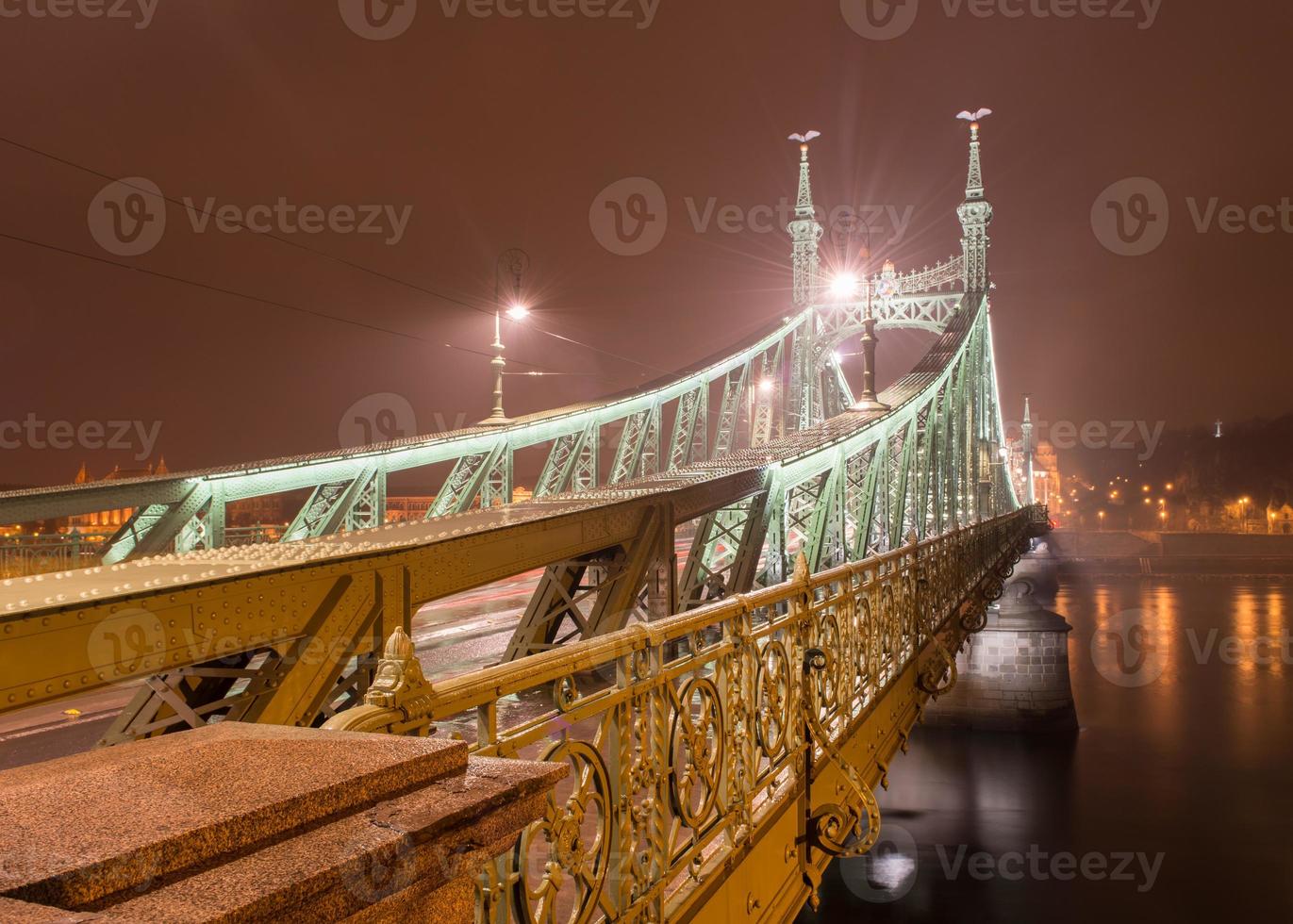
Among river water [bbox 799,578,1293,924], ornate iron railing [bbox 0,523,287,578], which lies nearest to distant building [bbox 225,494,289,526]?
ornate iron railing [bbox 0,523,287,578]

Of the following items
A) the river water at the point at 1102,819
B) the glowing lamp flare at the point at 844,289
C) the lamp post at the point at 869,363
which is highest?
the glowing lamp flare at the point at 844,289

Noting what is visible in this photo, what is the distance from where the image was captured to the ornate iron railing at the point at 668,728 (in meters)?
2.15

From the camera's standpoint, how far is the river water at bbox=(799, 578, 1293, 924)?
16.6 m

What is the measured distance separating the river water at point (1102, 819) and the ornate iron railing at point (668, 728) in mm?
13171

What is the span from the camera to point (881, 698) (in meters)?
6.45

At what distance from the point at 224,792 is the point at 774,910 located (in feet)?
10.4

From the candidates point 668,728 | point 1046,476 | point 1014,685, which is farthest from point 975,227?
point 1046,476

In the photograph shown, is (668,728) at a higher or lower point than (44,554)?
lower

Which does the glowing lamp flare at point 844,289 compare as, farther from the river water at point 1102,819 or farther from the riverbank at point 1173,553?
the riverbank at point 1173,553

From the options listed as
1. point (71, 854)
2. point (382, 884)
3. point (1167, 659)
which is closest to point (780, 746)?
point (382, 884)

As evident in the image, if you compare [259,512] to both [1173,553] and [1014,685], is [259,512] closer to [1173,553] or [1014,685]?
[1014,685]

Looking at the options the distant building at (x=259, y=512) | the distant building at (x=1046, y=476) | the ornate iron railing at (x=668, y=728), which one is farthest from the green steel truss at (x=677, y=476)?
the distant building at (x=1046, y=476)

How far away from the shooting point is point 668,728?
10.0ft

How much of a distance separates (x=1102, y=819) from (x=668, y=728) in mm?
20885
